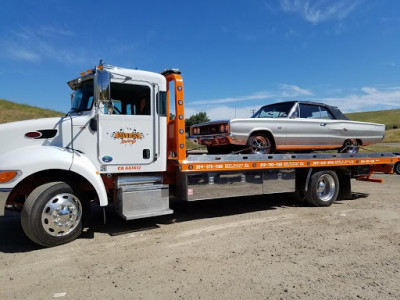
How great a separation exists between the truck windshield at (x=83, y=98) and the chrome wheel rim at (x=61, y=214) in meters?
1.43

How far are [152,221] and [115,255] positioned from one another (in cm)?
172

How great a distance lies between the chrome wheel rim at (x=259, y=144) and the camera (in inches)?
249

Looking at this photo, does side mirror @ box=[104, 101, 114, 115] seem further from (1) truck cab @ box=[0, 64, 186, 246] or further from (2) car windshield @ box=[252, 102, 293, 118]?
(2) car windshield @ box=[252, 102, 293, 118]

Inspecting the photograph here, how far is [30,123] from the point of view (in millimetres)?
4406

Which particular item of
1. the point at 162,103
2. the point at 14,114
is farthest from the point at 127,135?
the point at 14,114

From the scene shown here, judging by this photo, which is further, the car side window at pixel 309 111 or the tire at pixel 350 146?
the tire at pixel 350 146

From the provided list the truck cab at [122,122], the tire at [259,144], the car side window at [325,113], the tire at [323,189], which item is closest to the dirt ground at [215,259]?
the tire at [323,189]

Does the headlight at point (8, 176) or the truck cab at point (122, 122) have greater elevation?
the truck cab at point (122, 122)

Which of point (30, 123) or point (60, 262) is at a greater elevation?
point (30, 123)

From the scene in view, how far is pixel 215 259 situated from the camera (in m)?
3.82

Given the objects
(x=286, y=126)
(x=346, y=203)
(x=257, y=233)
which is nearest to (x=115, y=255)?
(x=257, y=233)

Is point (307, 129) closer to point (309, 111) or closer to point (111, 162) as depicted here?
point (309, 111)

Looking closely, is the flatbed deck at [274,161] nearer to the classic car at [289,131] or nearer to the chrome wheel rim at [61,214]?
the classic car at [289,131]

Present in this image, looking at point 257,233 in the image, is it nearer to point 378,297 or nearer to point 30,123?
point 378,297
